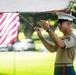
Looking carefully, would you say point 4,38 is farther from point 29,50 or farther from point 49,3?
point 29,50

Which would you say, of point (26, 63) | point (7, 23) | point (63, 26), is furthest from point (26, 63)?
point (63, 26)

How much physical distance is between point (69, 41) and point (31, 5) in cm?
93

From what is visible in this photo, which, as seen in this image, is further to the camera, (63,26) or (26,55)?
(26,55)

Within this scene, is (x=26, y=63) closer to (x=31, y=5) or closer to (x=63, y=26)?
(x=31, y=5)

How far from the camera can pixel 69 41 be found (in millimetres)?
3762

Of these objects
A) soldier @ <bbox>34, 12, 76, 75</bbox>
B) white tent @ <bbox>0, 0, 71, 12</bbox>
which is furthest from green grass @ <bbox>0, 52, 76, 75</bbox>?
soldier @ <bbox>34, 12, 76, 75</bbox>

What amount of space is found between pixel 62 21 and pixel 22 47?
5721 millimetres

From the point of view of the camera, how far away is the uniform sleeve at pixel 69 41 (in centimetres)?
372

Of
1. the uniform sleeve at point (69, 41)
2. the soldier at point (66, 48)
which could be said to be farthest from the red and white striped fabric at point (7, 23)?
the uniform sleeve at point (69, 41)

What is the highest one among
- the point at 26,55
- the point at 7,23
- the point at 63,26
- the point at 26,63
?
the point at 7,23

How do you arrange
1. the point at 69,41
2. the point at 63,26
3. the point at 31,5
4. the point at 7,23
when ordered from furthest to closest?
the point at 7,23 < the point at 31,5 < the point at 63,26 < the point at 69,41

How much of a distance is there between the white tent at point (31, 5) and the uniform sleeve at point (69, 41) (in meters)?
0.72

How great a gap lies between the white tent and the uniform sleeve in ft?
2.37

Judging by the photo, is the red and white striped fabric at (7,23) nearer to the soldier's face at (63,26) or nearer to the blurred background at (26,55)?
the soldier's face at (63,26)
